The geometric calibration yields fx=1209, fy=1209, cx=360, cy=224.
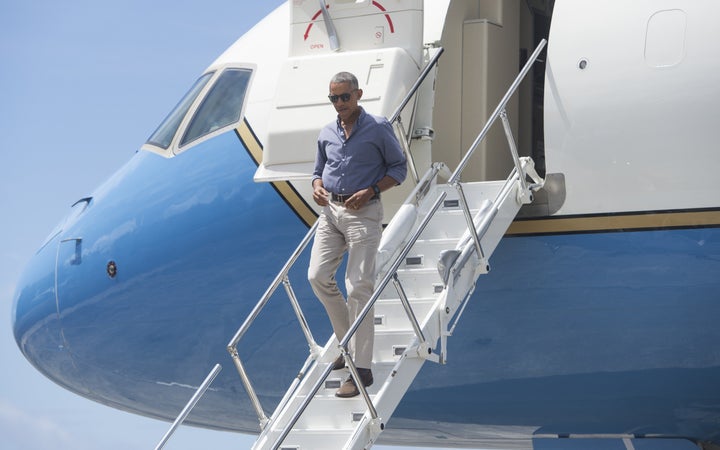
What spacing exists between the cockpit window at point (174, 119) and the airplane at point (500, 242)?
0.10 ft

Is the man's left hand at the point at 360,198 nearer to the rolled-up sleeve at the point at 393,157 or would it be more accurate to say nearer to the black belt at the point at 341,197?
the black belt at the point at 341,197

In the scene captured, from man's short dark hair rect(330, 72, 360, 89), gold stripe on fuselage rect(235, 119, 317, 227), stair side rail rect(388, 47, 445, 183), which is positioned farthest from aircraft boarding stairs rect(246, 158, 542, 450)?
gold stripe on fuselage rect(235, 119, 317, 227)

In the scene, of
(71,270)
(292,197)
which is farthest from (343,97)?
(71,270)

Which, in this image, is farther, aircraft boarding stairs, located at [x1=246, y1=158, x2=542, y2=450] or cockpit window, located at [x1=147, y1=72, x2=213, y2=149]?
cockpit window, located at [x1=147, y1=72, x2=213, y2=149]

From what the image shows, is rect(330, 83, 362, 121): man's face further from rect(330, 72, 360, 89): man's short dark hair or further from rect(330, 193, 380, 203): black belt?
rect(330, 193, 380, 203): black belt

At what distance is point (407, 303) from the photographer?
6488 mm

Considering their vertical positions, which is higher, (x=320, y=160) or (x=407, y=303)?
(x=320, y=160)

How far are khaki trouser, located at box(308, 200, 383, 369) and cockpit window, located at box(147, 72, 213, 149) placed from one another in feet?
10.4

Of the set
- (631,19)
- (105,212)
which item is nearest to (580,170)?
(631,19)

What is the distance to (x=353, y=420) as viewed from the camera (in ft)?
22.3

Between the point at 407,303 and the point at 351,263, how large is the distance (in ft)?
1.54

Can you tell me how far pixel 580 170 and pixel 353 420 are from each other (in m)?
2.24

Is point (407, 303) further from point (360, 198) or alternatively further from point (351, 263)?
point (360, 198)

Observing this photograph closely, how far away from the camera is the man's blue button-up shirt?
6.84m
